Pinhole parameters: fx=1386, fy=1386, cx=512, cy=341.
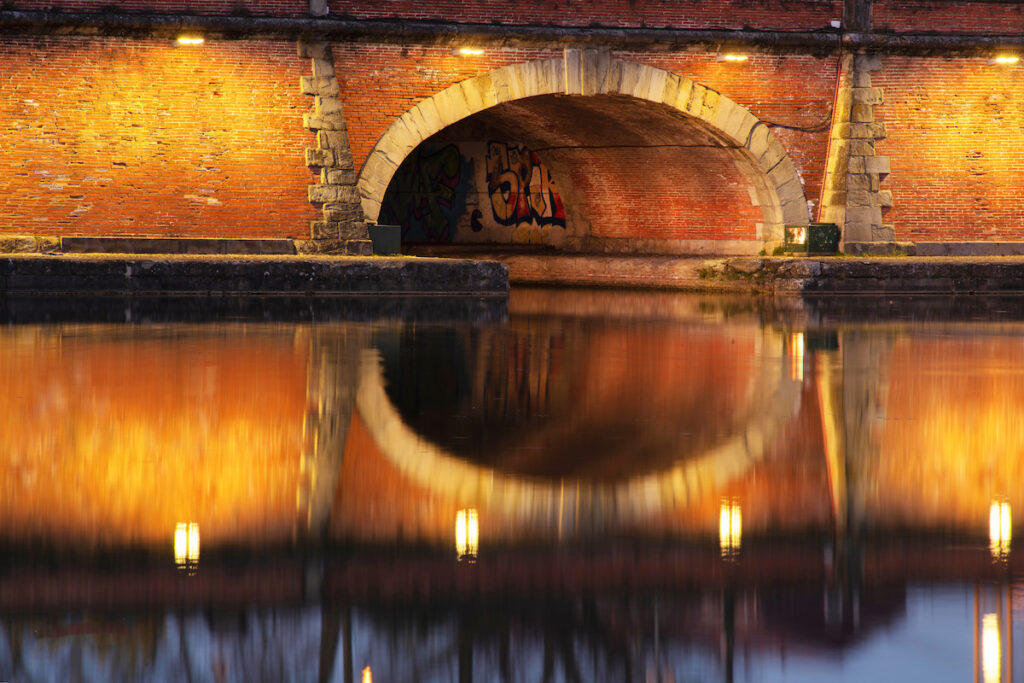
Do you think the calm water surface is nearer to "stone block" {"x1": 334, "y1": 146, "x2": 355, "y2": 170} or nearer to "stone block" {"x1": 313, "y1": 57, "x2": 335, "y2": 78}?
"stone block" {"x1": 334, "y1": 146, "x2": 355, "y2": 170}

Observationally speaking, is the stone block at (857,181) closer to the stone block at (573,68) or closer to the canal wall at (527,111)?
the canal wall at (527,111)

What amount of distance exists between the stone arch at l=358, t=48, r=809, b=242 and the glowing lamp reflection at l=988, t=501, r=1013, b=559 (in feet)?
39.8

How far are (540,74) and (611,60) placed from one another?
2.88 feet

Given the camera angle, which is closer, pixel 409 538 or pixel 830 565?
pixel 830 565

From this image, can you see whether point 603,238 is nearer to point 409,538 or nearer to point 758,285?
point 758,285

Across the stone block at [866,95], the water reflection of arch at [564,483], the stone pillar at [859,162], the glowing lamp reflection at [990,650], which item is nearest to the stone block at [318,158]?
the stone pillar at [859,162]

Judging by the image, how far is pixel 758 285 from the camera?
54.9 feet

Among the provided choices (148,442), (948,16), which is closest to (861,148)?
(948,16)

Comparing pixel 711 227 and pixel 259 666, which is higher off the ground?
pixel 711 227

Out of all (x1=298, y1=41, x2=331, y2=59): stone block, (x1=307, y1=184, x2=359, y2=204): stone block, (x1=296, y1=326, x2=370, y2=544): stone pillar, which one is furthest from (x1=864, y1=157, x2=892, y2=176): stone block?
(x1=296, y1=326, x2=370, y2=544): stone pillar

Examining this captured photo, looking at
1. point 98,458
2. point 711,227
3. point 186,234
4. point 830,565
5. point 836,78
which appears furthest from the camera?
point 711,227

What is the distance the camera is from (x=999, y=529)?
3.85m

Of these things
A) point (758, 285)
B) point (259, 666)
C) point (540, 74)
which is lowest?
point (259, 666)

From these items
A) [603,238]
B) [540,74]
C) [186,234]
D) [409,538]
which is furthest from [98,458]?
[603,238]
